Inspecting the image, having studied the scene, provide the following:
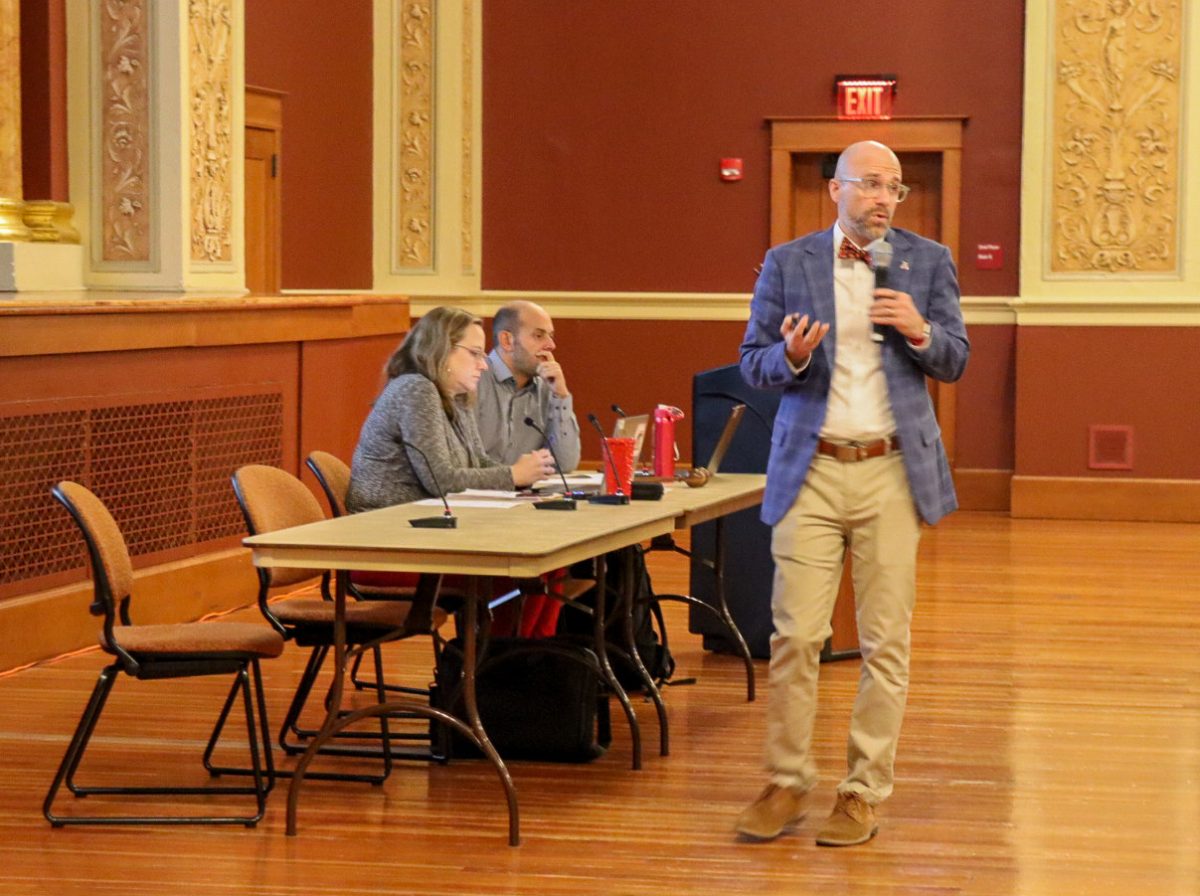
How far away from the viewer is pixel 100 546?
4.15 meters

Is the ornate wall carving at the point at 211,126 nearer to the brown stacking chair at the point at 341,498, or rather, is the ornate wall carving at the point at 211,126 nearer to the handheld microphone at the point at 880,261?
the brown stacking chair at the point at 341,498

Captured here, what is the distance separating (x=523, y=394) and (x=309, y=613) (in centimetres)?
159

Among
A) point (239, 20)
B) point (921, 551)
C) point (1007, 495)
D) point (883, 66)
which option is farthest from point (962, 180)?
point (239, 20)

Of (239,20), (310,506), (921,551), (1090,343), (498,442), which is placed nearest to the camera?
(310,506)

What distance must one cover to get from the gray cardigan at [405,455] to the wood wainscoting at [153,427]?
1443 mm

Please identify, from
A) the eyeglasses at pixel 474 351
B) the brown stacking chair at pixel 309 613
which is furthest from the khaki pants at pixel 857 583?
the eyeglasses at pixel 474 351

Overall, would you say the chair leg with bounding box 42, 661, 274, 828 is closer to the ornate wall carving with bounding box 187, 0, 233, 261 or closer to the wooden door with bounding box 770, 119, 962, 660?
the ornate wall carving with bounding box 187, 0, 233, 261

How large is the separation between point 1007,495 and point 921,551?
192 centimetres

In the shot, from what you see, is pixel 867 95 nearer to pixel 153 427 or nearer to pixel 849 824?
pixel 153 427

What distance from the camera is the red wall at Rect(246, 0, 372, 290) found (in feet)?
33.0

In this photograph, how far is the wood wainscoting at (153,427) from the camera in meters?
6.03

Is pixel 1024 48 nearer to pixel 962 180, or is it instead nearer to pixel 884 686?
pixel 962 180

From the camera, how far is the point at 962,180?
436 inches

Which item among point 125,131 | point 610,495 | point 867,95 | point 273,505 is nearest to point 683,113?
point 867,95
